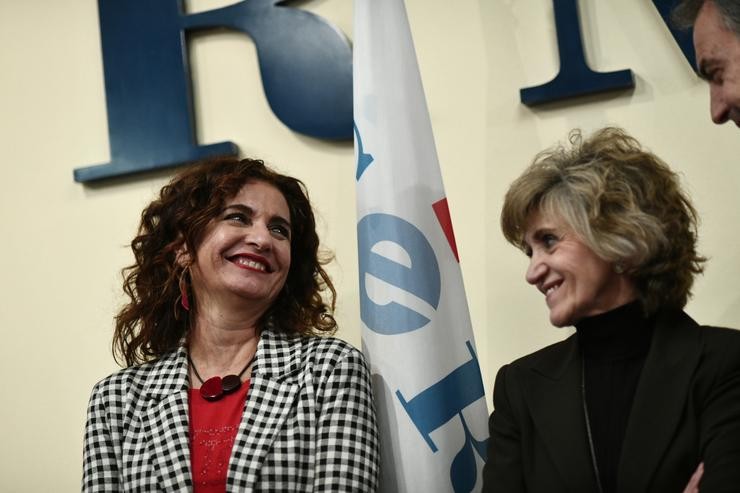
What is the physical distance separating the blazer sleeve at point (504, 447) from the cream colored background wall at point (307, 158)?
72 cm

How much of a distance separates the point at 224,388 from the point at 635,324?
1.03 m

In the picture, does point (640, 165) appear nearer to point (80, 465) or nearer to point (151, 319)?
point (151, 319)

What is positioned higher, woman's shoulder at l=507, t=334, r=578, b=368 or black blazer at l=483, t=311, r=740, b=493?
woman's shoulder at l=507, t=334, r=578, b=368

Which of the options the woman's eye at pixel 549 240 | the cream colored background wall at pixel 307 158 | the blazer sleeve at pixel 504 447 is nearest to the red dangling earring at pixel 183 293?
the cream colored background wall at pixel 307 158

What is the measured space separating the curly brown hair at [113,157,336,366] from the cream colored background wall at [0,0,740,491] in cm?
42

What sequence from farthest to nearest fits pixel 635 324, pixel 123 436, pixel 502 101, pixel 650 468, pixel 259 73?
1. pixel 259 73
2. pixel 502 101
3. pixel 123 436
4. pixel 635 324
5. pixel 650 468

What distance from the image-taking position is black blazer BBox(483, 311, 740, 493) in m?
1.93

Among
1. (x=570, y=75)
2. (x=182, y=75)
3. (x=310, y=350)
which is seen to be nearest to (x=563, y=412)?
(x=310, y=350)

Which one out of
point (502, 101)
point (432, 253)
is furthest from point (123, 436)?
point (502, 101)

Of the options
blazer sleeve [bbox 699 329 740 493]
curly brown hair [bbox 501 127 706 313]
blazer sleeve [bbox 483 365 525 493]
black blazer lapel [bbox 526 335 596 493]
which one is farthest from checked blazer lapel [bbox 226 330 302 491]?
blazer sleeve [bbox 699 329 740 493]

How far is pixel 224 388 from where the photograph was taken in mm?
2518

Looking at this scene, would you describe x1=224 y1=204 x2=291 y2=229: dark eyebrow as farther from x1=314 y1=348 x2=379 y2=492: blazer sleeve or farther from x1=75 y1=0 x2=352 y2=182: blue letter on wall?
x1=75 y1=0 x2=352 y2=182: blue letter on wall

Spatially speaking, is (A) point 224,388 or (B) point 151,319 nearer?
(A) point 224,388

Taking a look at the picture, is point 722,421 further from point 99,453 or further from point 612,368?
point 99,453
